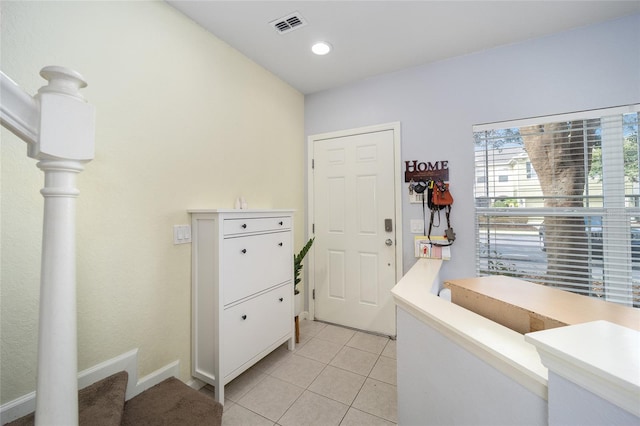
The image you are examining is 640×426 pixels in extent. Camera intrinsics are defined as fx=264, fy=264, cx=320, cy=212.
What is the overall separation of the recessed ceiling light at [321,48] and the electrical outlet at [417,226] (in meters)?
1.72

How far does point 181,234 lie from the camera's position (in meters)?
1.79

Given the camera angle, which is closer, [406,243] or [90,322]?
[90,322]

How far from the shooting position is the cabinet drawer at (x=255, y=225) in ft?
5.78

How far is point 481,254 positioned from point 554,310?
1638 mm

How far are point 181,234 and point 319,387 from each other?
144 cm

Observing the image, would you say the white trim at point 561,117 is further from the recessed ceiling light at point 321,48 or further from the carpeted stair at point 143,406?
the carpeted stair at point 143,406

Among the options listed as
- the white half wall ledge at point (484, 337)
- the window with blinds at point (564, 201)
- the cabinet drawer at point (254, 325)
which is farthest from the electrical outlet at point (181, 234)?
the window with blinds at point (564, 201)

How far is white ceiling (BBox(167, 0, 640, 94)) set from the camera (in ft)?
5.89

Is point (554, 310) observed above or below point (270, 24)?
below

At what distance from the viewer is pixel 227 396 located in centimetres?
179

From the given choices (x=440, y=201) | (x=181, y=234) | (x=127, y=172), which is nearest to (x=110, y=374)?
(x=181, y=234)

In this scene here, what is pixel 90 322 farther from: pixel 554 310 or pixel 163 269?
pixel 554 310

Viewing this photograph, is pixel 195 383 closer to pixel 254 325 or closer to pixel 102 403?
pixel 254 325

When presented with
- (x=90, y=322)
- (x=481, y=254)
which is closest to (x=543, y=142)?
(x=481, y=254)
